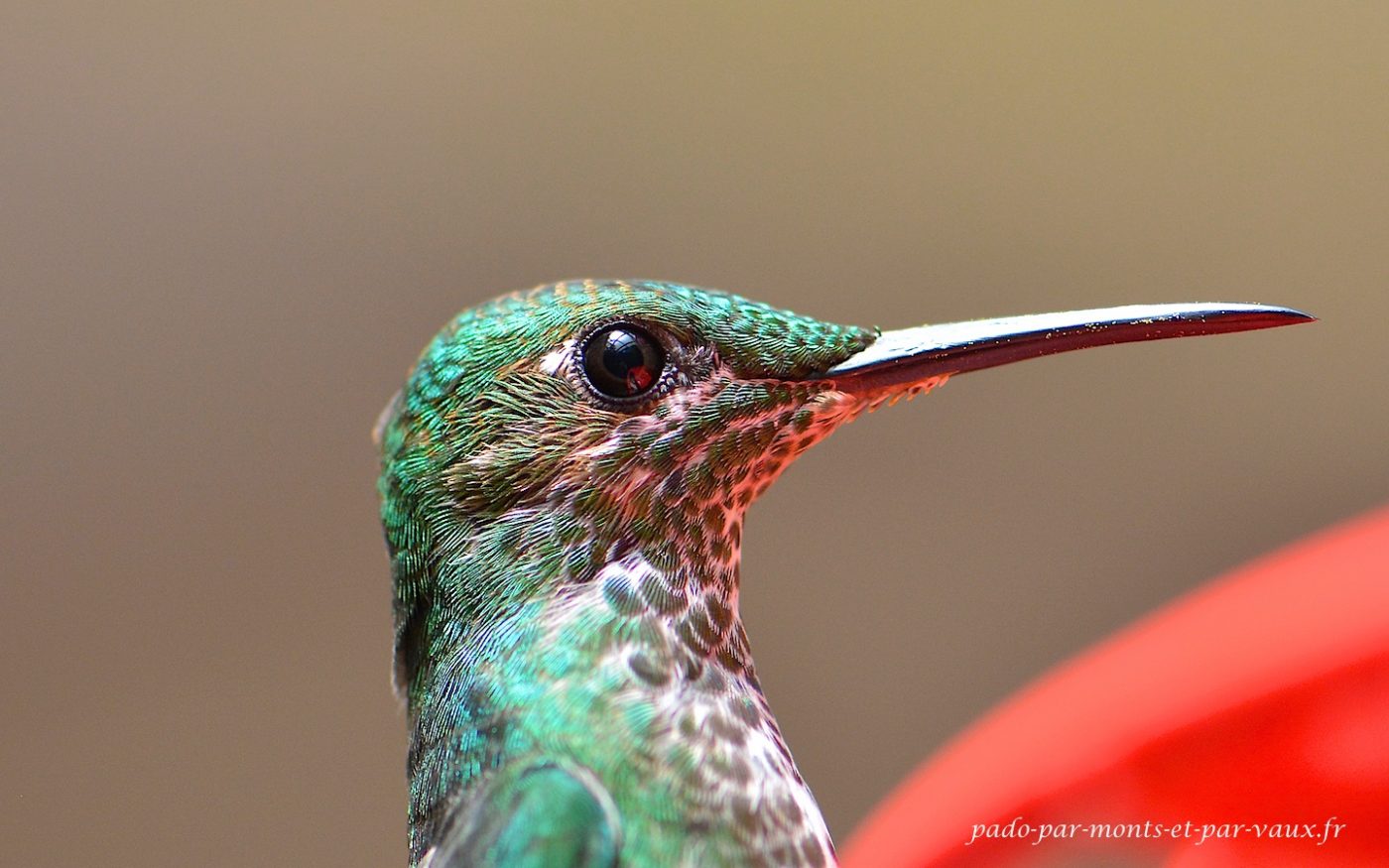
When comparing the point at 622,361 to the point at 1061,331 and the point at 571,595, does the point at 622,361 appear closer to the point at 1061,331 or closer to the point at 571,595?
the point at 571,595

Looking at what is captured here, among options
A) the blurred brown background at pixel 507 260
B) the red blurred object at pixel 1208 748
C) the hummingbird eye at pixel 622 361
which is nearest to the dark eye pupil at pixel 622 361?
the hummingbird eye at pixel 622 361

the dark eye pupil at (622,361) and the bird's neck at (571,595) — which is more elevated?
the dark eye pupil at (622,361)

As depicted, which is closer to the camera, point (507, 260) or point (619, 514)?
point (619, 514)

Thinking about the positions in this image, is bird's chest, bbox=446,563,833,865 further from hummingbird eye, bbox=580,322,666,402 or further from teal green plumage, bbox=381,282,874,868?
hummingbird eye, bbox=580,322,666,402

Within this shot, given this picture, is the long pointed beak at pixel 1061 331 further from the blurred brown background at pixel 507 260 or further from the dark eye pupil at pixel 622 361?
the blurred brown background at pixel 507 260

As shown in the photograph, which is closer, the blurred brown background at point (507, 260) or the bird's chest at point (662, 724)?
the bird's chest at point (662, 724)

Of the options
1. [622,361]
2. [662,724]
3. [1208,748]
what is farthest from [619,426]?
[1208,748]

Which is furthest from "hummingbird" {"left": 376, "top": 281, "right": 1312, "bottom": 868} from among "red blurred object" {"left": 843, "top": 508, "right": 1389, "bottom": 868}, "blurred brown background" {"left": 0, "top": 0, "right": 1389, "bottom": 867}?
"blurred brown background" {"left": 0, "top": 0, "right": 1389, "bottom": 867}
